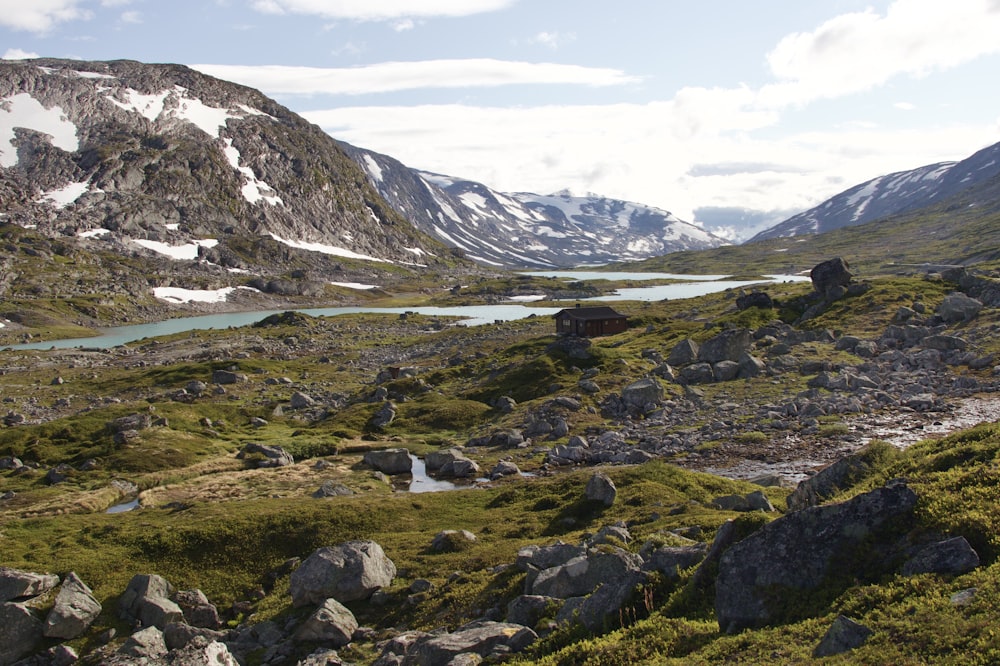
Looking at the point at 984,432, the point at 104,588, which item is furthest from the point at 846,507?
the point at 104,588

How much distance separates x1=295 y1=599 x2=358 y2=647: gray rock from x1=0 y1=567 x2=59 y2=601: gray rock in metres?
10.1

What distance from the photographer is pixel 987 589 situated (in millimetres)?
12180

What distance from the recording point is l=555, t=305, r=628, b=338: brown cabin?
99.9 m

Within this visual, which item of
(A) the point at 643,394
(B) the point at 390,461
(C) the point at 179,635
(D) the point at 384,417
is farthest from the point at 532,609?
(D) the point at 384,417

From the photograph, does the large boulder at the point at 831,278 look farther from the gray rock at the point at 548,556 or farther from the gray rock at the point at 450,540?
the gray rock at the point at 548,556

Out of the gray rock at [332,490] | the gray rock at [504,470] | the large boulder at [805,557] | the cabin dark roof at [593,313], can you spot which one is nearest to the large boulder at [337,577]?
the large boulder at [805,557]

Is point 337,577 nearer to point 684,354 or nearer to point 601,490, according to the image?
point 601,490

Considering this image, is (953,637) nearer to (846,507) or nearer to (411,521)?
(846,507)

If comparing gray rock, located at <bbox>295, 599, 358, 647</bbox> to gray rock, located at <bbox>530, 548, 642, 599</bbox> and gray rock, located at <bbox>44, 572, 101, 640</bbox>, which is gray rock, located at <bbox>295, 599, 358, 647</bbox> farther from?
gray rock, located at <bbox>44, 572, 101, 640</bbox>

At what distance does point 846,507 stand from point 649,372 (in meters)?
52.1

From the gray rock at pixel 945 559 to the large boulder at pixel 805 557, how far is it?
0.56 m

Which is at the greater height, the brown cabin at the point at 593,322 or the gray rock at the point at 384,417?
the brown cabin at the point at 593,322

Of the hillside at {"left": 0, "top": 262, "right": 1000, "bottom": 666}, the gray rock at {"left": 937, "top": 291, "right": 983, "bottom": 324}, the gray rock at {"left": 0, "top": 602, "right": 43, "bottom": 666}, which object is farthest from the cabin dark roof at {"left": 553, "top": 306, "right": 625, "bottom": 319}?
the gray rock at {"left": 0, "top": 602, "right": 43, "bottom": 666}

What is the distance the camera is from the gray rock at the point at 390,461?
4766 centimetres
